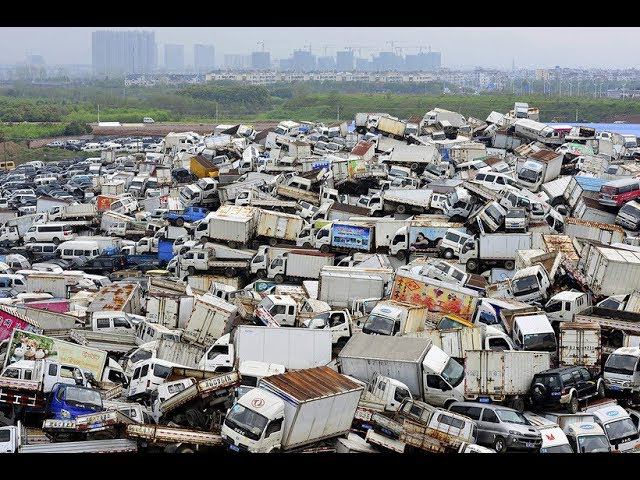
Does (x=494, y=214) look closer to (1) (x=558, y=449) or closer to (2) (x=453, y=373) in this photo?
(2) (x=453, y=373)

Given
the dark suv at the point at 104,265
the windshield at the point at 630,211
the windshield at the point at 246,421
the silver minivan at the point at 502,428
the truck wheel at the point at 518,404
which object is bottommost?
the dark suv at the point at 104,265

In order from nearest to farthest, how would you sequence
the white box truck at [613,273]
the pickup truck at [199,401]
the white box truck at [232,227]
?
the pickup truck at [199,401], the white box truck at [613,273], the white box truck at [232,227]

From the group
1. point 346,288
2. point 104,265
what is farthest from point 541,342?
point 104,265

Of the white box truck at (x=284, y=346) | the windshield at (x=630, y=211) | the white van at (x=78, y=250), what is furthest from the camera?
the white van at (x=78, y=250)

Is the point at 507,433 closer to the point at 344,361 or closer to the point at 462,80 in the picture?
the point at 344,361

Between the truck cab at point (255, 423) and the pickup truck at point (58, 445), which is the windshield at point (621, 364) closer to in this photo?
the truck cab at point (255, 423)

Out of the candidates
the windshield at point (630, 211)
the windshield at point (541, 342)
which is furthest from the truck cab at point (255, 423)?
the windshield at point (630, 211)
